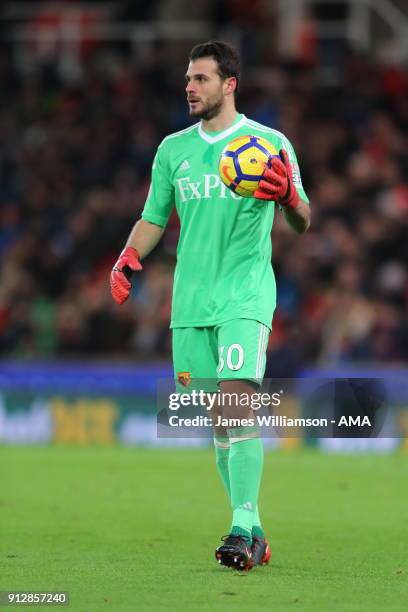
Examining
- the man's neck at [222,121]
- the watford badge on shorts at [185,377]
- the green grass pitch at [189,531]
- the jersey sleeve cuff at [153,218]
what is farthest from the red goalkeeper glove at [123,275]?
the green grass pitch at [189,531]

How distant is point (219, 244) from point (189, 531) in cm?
230

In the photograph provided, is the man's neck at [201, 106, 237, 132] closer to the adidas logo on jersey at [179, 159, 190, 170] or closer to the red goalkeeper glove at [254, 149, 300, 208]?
the adidas logo on jersey at [179, 159, 190, 170]

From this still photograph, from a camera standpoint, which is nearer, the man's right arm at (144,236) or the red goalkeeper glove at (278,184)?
the red goalkeeper glove at (278,184)

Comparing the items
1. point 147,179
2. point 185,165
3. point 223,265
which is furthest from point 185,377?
point 147,179

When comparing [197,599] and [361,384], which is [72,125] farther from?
[197,599]

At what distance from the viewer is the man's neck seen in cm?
738

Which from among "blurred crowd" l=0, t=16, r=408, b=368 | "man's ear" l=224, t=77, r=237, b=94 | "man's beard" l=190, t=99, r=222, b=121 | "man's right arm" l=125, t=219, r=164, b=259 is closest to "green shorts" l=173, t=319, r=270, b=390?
"man's right arm" l=125, t=219, r=164, b=259

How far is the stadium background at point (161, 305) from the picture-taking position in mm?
7496

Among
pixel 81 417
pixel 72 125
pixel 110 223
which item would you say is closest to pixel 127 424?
pixel 81 417

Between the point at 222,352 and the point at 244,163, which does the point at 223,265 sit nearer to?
the point at 222,352

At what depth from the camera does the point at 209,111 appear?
7332 millimetres

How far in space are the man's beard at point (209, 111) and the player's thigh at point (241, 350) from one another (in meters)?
1.05

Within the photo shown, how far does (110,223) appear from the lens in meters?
18.5

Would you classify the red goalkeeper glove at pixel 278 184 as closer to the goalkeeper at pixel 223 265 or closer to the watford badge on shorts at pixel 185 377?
the goalkeeper at pixel 223 265
